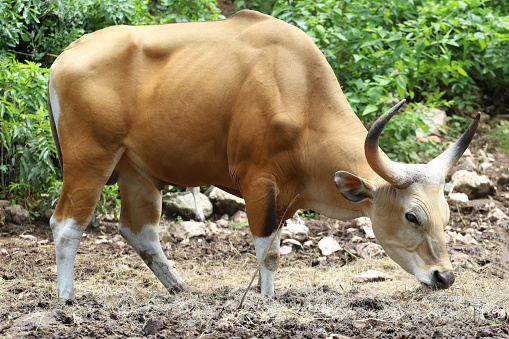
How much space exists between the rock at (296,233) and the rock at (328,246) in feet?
0.76

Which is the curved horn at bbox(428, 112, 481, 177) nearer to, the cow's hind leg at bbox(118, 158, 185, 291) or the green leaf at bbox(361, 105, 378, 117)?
the cow's hind leg at bbox(118, 158, 185, 291)

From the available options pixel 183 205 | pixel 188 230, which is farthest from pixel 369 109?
pixel 188 230

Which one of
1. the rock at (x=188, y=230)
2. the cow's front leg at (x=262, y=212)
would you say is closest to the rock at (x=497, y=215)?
the rock at (x=188, y=230)

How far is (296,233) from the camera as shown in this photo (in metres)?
7.06

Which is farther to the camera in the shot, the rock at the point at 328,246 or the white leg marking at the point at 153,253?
the rock at the point at 328,246

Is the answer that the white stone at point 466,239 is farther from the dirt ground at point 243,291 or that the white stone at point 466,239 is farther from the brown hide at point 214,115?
the brown hide at point 214,115

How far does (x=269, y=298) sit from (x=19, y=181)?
412 cm

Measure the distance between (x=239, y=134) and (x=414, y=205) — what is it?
136 centimetres

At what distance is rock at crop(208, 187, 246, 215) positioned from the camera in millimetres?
8203

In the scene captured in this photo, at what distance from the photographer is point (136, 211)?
5.62 meters

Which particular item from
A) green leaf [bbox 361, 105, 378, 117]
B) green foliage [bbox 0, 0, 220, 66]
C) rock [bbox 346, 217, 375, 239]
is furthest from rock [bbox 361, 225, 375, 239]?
green foliage [bbox 0, 0, 220, 66]

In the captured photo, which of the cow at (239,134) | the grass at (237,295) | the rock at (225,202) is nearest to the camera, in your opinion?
the grass at (237,295)

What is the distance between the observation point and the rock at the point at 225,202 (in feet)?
26.9

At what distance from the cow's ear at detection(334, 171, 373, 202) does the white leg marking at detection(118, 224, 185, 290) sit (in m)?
1.84
